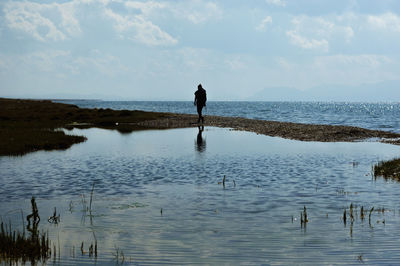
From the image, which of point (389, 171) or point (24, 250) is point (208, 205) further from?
point (389, 171)

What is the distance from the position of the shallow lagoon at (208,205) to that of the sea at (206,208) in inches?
1.1

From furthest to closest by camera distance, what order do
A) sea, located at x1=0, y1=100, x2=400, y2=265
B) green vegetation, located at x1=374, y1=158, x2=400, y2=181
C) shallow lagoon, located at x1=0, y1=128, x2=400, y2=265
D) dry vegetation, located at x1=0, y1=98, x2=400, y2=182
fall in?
1. dry vegetation, located at x1=0, y1=98, x2=400, y2=182
2. green vegetation, located at x1=374, y1=158, x2=400, y2=181
3. shallow lagoon, located at x1=0, y1=128, x2=400, y2=265
4. sea, located at x1=0, y1=100, x2=400, y2=265

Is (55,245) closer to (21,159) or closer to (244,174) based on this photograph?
(244,174)

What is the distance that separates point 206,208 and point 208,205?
0.39m

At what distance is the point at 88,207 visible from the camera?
12672 mm

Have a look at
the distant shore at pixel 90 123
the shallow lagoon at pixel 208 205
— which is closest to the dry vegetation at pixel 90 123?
the distant shore at pixel 90 123

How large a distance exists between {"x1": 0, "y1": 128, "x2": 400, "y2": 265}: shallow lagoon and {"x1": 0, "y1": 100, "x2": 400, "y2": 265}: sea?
0.03 meters

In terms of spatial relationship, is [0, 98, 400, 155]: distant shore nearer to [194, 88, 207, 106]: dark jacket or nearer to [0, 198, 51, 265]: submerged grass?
[194, 88, 207, 106]: dark jacket

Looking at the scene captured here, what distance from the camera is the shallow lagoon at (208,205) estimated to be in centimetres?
886

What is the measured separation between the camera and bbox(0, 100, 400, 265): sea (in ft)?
28.7

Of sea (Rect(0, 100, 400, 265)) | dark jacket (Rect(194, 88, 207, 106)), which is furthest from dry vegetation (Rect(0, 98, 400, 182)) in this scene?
sea (Rect(0, 100, 400, 265))

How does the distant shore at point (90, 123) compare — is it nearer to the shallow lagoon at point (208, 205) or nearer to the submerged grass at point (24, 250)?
the shallow lagoon at point (208, 205)

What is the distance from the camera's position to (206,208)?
1252 centimetres

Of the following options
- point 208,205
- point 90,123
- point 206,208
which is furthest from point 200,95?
point 206,208
